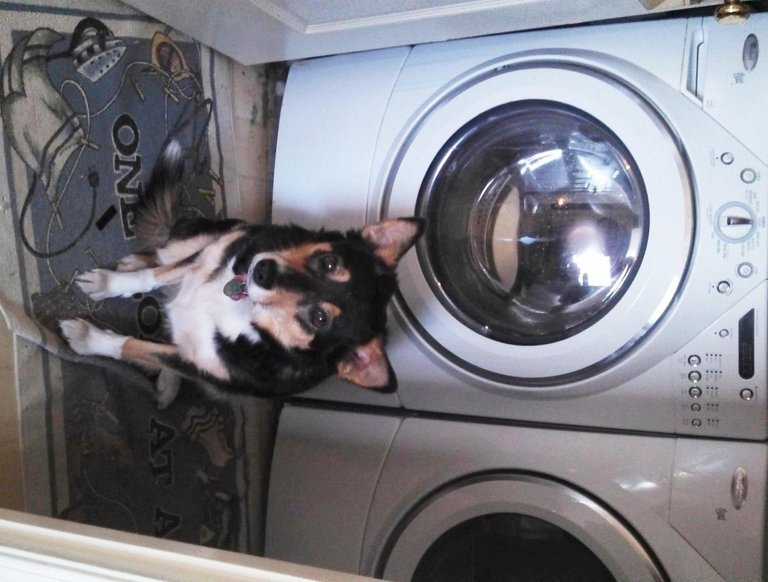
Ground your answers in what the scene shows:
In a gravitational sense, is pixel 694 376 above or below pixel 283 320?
below

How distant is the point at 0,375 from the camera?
1165 mm

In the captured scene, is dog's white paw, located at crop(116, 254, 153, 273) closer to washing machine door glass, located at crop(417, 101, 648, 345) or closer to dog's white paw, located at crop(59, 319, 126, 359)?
dog's white paw, located at crop(59, 319, 126, 359)

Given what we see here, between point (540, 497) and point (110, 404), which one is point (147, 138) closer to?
point (110, 404)

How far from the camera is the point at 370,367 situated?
51.4 inches

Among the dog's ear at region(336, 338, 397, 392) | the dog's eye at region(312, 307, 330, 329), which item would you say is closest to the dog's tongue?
the dog's eye at region(312, 307, 330, 329)

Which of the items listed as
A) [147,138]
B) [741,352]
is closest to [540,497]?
[741,352]

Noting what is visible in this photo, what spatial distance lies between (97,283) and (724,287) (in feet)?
4.10

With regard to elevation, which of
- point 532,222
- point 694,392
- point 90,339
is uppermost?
point 532,222

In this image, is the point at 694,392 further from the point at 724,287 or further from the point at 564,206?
the point at 564,206

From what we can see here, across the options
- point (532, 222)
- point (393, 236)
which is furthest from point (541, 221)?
point (393, 236)

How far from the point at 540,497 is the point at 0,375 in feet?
3.41

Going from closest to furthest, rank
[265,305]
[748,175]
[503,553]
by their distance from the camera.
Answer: [748,175] → [265,305] → [503,553]

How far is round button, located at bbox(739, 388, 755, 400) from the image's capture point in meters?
1.22

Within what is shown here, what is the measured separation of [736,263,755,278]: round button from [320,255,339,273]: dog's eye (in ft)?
2.49
